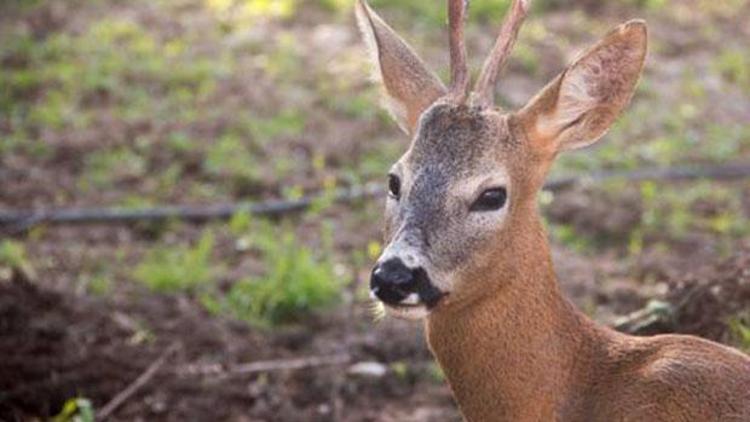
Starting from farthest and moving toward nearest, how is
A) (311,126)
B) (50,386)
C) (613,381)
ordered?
(311,126) → (50,386) → (613,381)

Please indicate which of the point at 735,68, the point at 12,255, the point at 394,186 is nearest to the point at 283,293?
the point at 12,255

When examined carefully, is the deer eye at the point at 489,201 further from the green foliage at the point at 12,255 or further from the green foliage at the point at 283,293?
the green foliage at the point at 12,255

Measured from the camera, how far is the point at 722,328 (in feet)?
19.6

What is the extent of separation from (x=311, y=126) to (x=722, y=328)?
4.61 m

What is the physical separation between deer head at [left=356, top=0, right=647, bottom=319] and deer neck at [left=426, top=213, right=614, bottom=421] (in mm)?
44

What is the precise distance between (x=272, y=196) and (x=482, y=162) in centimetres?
450

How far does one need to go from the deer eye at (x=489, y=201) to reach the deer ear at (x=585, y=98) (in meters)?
0.27

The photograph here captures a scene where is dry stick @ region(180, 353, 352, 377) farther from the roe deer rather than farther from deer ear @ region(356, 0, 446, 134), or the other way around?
the roe deer

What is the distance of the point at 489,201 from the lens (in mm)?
4812

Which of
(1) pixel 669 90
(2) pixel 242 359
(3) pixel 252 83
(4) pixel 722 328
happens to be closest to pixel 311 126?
(3) pixel 252 83

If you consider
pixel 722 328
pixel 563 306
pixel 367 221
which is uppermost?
pixel 563 306

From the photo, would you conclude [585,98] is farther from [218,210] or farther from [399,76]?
[218,210]

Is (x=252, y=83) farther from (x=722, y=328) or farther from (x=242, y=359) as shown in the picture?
(x=722, y=328)

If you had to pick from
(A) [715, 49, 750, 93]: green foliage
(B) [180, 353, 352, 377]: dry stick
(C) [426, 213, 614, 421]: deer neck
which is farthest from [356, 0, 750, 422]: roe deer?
Result: (A) [715, 49, 750, 93]: green foliage
